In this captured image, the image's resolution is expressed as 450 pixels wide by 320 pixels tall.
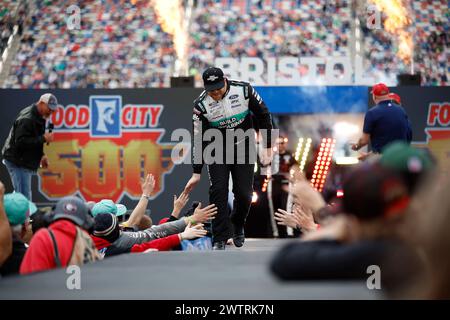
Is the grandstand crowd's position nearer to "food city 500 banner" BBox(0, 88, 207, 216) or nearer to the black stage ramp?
"food city 500 banner" BBox(0, 88, 207, 216)

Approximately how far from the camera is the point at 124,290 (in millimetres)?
2686

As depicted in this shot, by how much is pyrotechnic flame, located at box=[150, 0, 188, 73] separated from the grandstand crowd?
17cm

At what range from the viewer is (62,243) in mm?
3902

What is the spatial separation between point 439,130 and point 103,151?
4700 millimetres

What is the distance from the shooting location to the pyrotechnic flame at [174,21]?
2014cm

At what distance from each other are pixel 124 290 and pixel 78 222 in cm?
141

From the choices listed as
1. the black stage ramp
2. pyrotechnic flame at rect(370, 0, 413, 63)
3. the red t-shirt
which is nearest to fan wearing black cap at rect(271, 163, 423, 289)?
the black stage ramp

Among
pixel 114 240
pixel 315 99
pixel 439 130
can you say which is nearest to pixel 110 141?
pixel 315 99

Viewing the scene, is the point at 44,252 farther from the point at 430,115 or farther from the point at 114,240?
the point at 430,115

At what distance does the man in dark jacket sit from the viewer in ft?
30.2

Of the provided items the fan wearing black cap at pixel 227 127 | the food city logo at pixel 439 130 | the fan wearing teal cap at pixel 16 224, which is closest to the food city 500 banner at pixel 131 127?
the food city logo at pixel 439 130

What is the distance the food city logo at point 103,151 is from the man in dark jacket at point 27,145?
2.67 m

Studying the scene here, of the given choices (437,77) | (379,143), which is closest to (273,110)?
(379,143)
